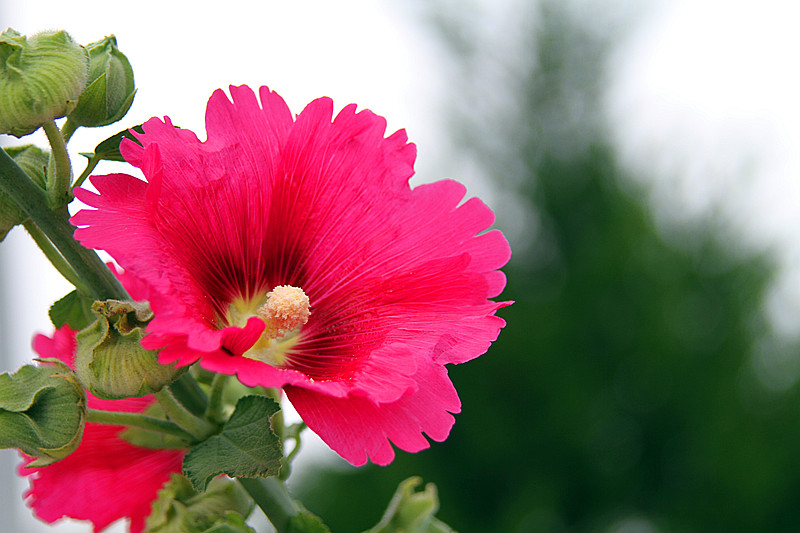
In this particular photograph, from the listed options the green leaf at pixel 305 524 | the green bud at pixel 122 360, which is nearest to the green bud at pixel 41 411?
the green bud at pixel 122 360

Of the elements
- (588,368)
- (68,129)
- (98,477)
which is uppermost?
(588,368)

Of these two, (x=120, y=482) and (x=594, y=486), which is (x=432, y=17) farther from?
(x=120, y=482)

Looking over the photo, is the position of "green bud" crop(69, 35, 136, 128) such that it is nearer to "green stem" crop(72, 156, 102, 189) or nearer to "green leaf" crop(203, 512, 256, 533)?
"green stem" crop(72, 156, 102, 189)

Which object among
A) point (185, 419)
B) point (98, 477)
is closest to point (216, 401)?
point (185, 419)

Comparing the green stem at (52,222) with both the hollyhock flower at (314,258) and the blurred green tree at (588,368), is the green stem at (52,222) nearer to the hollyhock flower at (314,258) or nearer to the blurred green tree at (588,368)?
the hollyhock flower at (314,258)

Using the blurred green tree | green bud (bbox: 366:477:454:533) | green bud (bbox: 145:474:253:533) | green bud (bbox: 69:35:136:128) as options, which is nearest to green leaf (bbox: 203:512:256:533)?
green bud (bbox: 145:474:253:533)

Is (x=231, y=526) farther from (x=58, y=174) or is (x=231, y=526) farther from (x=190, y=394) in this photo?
(x=58, y=174)
